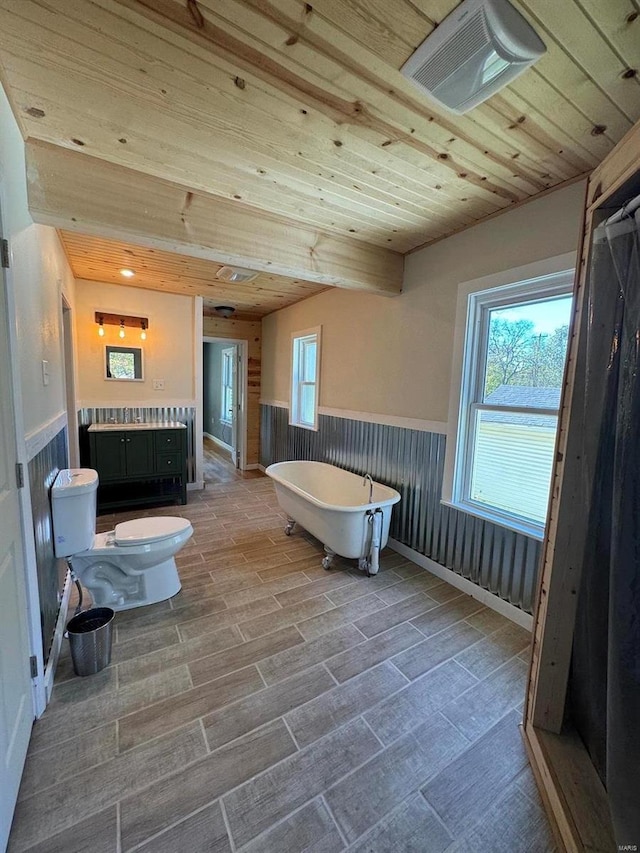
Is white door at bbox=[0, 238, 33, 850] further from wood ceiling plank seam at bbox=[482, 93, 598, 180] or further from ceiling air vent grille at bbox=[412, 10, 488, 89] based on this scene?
wood ceiling plank seam at bbox=[482, 93, 598, 180]

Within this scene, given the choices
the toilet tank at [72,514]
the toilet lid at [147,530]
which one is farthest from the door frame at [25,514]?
the toilet lid at [147,530]

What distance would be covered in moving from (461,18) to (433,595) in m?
2.78

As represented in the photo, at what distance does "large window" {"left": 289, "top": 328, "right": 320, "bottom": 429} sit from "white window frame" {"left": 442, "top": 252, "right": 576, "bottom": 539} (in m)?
2.07

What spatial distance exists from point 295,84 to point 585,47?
3.17ft

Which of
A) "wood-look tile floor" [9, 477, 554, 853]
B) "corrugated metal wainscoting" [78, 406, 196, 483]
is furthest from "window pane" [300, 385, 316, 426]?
"wood-look tile floor" [9, 477, 554, 853]

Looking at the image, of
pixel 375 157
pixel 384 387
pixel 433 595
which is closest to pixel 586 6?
pixel 375 157

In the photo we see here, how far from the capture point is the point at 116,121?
1.44 m

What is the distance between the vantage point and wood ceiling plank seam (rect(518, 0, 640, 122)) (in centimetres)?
99

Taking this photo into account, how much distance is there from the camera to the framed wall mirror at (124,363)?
389 centimetres

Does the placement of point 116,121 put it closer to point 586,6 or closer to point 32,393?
point 32,393

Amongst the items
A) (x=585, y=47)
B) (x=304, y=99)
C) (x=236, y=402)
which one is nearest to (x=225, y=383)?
(x=236, y=402)

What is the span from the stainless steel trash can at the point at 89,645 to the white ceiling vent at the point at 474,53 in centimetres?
267

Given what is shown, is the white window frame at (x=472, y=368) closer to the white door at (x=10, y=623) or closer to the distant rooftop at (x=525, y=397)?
the distant rooftop at (x=525, y=397)

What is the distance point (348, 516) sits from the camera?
2441 mm
